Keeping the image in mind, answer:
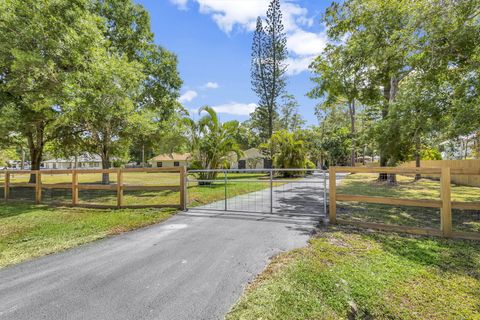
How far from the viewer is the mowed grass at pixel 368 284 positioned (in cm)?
243

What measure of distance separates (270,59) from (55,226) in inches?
955

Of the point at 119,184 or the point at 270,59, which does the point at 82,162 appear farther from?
the point at 119,184

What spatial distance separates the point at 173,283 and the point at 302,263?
171cm

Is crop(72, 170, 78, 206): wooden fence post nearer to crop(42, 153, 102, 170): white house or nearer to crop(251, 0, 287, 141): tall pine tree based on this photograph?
crop(42, 153, 102, 170): white house

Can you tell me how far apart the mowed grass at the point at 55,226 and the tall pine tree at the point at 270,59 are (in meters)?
21.2

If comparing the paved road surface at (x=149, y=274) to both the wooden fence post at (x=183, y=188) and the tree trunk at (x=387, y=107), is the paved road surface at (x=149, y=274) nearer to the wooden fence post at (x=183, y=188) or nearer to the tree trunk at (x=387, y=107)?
the wooden fence post at (x=183, y=188)

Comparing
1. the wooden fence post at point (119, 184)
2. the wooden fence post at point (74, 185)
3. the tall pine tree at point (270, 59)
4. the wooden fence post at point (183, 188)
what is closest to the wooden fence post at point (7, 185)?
the wooden fence post at point (74, 185)

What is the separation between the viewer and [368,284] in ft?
9.42

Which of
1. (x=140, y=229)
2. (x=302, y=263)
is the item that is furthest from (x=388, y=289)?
(x=140, y=229)

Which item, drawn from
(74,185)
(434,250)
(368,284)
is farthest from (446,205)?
(74,185)

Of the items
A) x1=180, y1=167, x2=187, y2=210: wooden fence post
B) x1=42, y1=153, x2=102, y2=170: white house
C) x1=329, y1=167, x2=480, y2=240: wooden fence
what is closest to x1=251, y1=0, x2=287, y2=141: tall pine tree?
x1=42, y1=153, x2=102, y2=170: white house

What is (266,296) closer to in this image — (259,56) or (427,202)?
(427,202)

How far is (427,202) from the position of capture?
4.68 metres

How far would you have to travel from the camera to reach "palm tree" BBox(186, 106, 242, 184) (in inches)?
541
